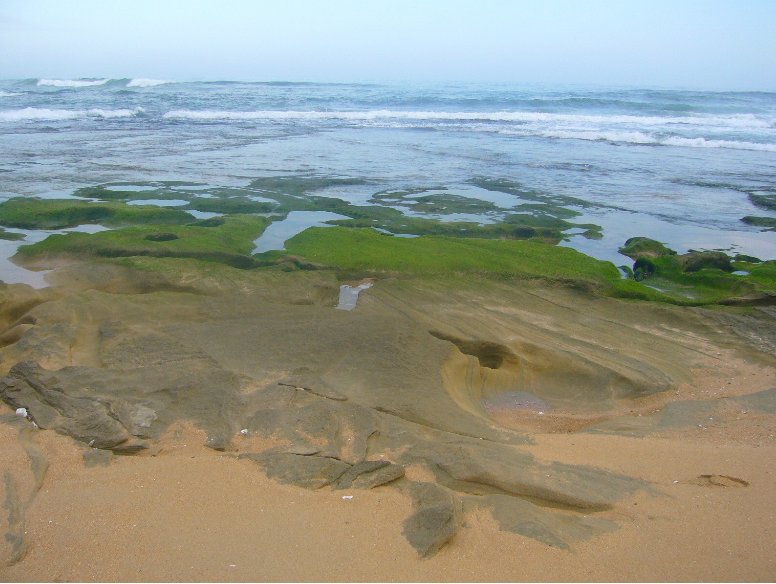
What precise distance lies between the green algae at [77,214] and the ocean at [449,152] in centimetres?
91

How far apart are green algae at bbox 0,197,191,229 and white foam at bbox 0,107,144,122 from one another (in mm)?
22625

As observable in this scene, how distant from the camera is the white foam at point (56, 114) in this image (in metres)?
32.0

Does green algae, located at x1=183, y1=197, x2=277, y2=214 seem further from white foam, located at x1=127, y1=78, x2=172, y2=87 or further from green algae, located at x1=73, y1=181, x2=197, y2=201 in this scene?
white foam, located at x1=127, y1=78, x2=172, y2=87

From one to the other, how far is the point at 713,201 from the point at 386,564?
15.1m

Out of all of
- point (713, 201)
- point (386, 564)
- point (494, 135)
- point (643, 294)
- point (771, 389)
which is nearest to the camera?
point (386, 564)

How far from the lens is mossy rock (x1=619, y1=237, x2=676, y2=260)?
10.8 metres

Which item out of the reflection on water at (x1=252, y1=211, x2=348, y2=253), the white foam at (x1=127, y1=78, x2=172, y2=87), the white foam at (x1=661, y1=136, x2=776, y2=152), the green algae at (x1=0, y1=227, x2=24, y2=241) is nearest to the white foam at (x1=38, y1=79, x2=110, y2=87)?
the white foam at (x1=127, y1=78, x2=172, y2=87)

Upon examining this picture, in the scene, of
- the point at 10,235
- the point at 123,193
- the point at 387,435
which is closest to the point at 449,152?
the point at 123,193

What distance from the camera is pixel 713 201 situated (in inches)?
624

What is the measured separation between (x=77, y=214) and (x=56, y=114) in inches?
1011

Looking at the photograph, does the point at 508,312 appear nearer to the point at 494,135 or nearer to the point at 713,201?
the point at 713,201

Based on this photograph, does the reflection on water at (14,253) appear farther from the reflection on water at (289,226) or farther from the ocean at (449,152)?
the reflection on water at (289,226)

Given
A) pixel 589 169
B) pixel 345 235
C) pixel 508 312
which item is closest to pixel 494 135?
pixel 589 169

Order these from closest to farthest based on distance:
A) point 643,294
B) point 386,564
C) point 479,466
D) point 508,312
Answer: point 386,564, point 479,466, point 508,312, point 643,294
